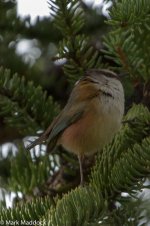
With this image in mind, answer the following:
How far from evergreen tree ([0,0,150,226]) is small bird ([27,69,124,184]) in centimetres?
6

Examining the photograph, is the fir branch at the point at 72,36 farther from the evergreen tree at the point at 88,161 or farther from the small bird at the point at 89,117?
the small bird at the point at 89,117

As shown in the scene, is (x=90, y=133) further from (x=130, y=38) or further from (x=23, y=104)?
(x=130, y=38)

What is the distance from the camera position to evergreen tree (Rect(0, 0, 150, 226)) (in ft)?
5.68

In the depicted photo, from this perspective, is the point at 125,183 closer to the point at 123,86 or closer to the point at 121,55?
the point at 121,55

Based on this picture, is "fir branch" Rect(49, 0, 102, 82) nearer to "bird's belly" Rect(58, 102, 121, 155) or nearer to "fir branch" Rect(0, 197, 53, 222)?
"bird's belly" Rect(58, 102, 121, 155)

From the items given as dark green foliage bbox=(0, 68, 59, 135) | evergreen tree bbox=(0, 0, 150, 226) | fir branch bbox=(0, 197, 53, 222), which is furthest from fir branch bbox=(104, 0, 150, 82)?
fir branch bbox=(0, 197, 53, 222)

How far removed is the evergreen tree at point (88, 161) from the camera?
1730 millimetres

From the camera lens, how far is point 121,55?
2.06 m

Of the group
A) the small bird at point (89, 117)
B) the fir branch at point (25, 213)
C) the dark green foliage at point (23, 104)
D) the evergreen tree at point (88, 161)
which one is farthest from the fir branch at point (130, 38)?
the fir branch at point (25, 213)

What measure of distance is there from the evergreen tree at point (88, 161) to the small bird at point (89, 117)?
58mm

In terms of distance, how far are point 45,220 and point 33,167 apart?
0.77 meters

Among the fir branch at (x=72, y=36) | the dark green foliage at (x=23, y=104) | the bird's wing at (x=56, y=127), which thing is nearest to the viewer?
the fir branch at (x=72, y=36)

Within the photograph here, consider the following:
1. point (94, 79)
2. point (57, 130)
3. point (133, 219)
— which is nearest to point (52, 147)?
point (57, 130)

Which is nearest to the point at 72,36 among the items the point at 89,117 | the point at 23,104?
the point at 23,104
